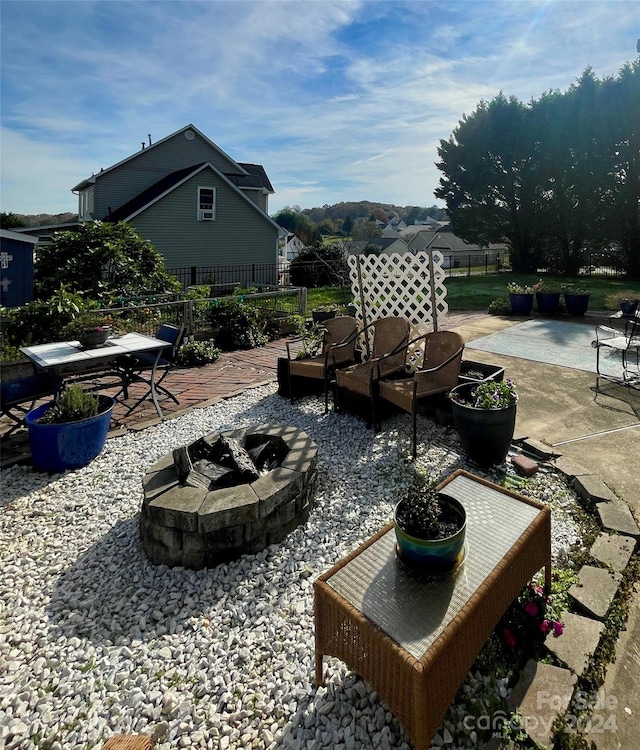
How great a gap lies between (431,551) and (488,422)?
1674 millimetres

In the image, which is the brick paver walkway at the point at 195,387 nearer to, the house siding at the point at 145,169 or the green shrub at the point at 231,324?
the green shrub at the point at 231,324

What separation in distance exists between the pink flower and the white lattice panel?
2.89 m

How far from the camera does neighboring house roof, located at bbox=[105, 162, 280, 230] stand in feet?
47.5

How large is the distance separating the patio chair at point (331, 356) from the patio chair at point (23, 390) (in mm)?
2189

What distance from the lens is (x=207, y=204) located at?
15766mm

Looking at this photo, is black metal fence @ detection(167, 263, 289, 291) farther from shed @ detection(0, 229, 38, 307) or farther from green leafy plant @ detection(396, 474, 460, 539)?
green leafy plant @ detection(396, 474, 460, 539)

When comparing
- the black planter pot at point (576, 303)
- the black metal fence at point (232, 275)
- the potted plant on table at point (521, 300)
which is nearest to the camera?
the black planter pot at point (576, 303)

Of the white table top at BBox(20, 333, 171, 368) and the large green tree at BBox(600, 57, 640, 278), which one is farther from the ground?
the large green tree at BBox(600, 57, 640, 278)

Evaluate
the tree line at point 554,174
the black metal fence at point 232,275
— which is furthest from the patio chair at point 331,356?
the tree line at point 554,174

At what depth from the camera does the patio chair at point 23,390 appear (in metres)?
3.38

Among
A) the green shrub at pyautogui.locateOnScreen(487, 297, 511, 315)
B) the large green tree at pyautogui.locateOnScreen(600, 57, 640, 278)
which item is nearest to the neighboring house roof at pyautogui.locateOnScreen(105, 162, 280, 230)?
the green shrub at pyautogui.locateOnScreen(487, 297, 511, 315)


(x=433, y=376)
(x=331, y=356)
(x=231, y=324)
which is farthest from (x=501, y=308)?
(x=433, y=376)

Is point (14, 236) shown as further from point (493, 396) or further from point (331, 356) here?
point (493, 396)

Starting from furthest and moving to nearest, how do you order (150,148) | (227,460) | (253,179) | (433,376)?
(253,179) → (150,148) → (433,376) → (227,460)
